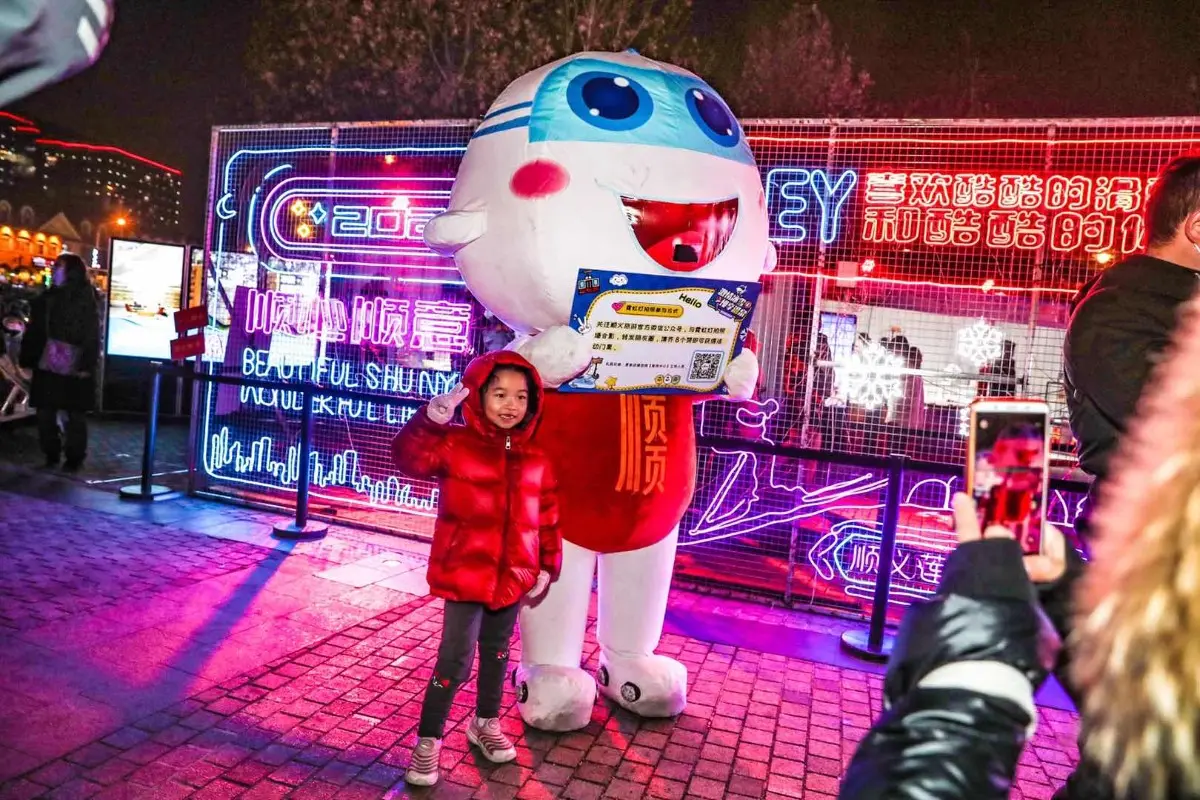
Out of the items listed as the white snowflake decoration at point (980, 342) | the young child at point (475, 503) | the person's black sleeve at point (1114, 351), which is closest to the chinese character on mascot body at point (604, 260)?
the young child at point (475, 503)

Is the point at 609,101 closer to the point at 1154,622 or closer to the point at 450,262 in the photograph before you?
the point at 1154,622

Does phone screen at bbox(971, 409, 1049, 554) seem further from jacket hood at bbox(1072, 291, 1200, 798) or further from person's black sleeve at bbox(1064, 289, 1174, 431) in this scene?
person's black sleeve at bbox(1064, 289, 1174, 431)

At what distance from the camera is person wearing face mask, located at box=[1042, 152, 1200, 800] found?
2.47 m

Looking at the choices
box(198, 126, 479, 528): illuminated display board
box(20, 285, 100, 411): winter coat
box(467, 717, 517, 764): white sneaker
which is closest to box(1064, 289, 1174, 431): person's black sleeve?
box(467, 717, 517, 764): white sneaker

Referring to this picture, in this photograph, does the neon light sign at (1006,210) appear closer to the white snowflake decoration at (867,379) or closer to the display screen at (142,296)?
the white snowflake decoration at (867,379)

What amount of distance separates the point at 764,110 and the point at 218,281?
12.4 metres

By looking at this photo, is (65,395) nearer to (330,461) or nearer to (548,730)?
(330,461)

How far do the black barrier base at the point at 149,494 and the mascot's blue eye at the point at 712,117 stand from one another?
5.97m

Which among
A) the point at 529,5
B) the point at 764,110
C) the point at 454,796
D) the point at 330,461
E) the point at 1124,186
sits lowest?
the point at 454,796

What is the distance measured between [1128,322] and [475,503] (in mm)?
2262

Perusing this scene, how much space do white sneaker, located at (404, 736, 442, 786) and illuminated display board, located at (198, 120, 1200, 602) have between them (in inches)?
127

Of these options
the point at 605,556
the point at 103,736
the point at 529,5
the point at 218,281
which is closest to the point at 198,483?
the point at 218,281

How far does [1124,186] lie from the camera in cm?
538

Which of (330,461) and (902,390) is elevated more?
(902,390)
